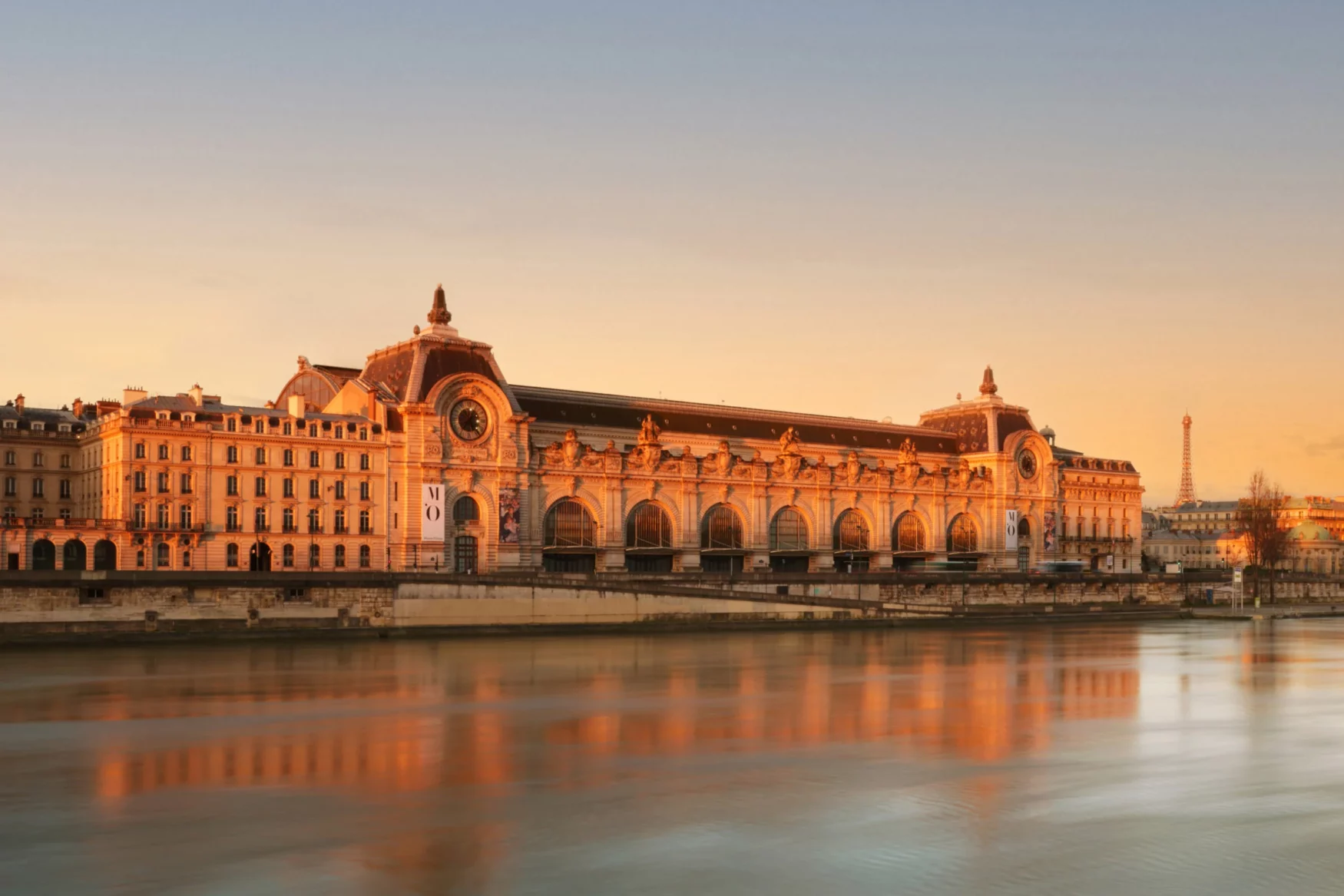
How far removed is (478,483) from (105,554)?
81.8 ft

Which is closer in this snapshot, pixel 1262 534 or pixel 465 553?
pixel 465 553

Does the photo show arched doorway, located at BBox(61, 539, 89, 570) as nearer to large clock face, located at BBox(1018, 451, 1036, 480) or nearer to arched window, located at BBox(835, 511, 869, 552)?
arched window, located at BBox(835, 511, 869, 552)

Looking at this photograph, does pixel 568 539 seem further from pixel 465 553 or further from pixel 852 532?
pixel 852 532

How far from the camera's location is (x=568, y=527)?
103688 millimetres

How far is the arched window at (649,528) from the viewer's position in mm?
107062

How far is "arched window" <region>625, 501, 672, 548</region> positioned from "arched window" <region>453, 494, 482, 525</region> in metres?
13.3

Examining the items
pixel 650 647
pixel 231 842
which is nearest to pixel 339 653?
pixel 650 647

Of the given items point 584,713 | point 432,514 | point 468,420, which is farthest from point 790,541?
point 584,713

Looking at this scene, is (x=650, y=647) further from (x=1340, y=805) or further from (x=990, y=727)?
(x=1340, y=805)

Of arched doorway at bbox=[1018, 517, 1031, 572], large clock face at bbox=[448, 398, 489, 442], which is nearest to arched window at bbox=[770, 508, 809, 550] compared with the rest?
arched doorway at bbox=[1018, 517, 1031, 572]

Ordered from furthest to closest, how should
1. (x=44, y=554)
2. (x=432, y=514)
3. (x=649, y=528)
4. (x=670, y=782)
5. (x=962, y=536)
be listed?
1. (x=962, y=536)
2. (x=649, y=528)
3. (x=432, y=514)
4. (x=44, y=554)
5. (x=670, y=782)

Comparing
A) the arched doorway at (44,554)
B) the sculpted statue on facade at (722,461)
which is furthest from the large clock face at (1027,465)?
the arched doorway at (44,554)

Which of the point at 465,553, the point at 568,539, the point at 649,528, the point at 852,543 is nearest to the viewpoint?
the point at 465,553

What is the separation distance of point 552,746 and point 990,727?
10942 millimetres
